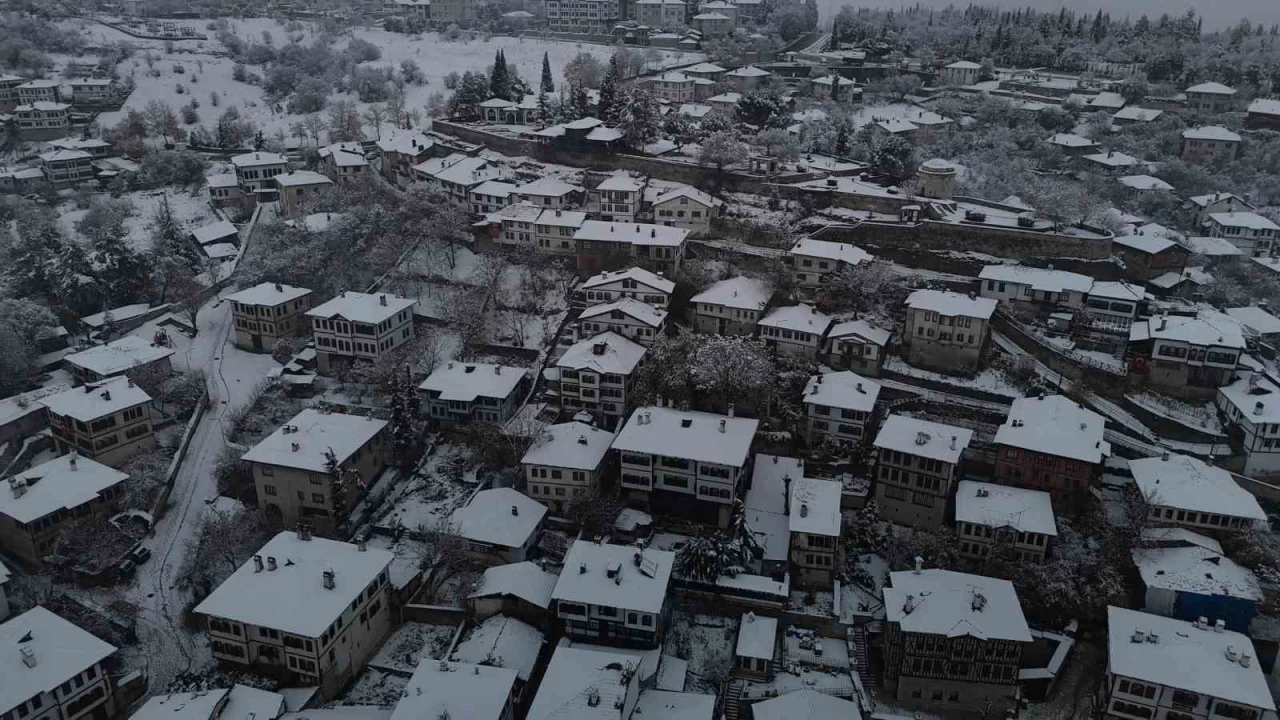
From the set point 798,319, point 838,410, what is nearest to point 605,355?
point 798,319

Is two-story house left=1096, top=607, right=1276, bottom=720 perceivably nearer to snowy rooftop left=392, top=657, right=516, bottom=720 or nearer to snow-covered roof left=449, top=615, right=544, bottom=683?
snow-covered roof left=449, top=615, right=544, bottom=683

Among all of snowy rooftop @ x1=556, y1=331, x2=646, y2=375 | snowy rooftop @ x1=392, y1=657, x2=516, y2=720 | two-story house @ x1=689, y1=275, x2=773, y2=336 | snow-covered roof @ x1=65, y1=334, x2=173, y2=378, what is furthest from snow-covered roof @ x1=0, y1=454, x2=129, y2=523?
two-story house @ x1=689, y1=275, x2=773, y2=336

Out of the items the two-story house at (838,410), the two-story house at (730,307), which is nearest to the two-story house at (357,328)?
the two-story house at (730,307)

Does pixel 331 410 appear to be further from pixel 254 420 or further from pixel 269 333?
Answer: pixel 269 333

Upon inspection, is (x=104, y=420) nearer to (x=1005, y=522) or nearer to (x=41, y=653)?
(x=41, y=653)

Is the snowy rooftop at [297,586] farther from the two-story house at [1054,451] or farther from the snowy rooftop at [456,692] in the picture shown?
the two-story house at [1054,451]

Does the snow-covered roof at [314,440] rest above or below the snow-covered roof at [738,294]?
below
